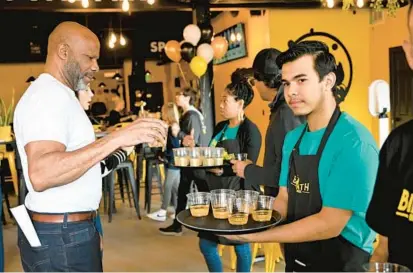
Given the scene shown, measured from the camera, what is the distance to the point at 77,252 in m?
2.06

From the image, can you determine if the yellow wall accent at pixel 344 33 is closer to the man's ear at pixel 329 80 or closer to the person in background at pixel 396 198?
the man's ear at pixel 329 80

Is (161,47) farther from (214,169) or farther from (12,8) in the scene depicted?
(214,169)

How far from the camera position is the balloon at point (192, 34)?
7.55m

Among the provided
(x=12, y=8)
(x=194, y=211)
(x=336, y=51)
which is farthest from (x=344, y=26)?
(x=194, y=211)

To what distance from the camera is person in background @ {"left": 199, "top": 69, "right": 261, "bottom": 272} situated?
140 inches

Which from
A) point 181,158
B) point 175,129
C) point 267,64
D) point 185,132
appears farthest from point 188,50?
point 267,64

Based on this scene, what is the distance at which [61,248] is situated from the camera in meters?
2.04

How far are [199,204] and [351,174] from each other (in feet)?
2.29

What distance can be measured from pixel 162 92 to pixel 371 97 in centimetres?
1308

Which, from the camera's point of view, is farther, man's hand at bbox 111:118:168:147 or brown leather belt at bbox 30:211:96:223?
brown leather belt at bbox 30:211:96:223

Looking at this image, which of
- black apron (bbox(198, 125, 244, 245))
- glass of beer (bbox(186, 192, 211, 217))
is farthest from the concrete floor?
glass of beer (bbox(186, 192, 211, 217))

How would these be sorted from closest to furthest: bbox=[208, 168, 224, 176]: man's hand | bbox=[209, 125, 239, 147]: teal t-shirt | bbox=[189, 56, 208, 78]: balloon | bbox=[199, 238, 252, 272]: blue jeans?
bbox=[208, 168, 224, 176]: man's hand → bbox=[199, 238, 252, 272]: blue jeans → bbox=[209, 125, 239, 147]: teal t-shirt → bbox=[189, 56, 208, 78]: balloon

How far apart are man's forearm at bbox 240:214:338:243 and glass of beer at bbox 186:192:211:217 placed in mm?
371

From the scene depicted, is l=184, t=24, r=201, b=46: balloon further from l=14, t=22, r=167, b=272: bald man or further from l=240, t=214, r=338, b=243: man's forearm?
l=240, t=214, r=338, b=243: man's forearm
